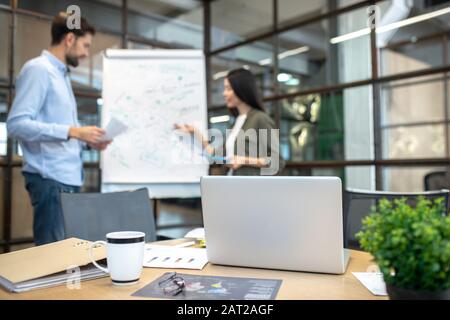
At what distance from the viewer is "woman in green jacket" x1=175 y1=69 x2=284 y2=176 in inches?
87.0

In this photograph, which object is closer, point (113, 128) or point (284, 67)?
point (113, 128)

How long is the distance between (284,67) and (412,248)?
9.00ft

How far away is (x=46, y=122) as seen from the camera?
6.72 feet

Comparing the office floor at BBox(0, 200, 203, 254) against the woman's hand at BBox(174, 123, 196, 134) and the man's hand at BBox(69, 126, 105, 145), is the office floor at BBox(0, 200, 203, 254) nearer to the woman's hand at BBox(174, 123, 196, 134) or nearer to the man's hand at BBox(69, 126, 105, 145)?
the woman's hand at BBox(174, 123, 196, 134)

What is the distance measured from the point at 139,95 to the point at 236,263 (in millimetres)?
1907

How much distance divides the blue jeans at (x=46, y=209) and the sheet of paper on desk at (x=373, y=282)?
1.55 metres

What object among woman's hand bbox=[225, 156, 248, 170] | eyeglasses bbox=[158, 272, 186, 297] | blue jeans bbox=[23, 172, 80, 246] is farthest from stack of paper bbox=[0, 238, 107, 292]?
woman's hand bbox=[225, 156, 248, 170]

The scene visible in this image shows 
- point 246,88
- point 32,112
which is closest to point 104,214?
point 32,112

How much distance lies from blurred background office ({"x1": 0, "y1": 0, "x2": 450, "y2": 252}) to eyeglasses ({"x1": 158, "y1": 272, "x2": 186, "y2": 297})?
188 centimetres

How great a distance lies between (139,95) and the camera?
265cm

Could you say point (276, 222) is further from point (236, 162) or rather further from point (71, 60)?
point (71, 60)

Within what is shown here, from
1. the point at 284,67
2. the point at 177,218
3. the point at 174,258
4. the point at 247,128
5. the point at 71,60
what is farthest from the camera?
the point at 177,218
